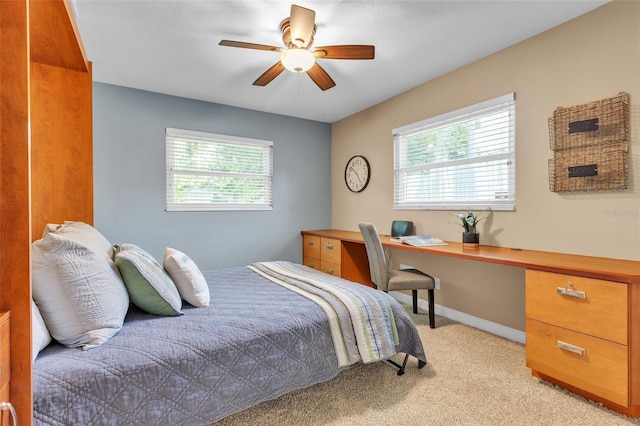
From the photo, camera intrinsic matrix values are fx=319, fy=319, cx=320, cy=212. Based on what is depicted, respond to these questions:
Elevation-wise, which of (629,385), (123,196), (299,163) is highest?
(299,163)

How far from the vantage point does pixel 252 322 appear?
61.8 inches

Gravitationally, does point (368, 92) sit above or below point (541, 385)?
above

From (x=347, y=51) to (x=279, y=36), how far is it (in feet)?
2.08

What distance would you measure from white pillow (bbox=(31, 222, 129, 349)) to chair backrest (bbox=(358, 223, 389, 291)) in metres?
2.01

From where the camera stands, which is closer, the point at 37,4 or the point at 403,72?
the point at 37,4

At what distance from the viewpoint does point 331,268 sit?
396cm

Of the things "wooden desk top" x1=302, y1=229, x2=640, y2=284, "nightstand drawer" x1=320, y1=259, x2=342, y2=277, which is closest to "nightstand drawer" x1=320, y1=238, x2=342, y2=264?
"nightstand drawer" x1=320, y1=259, x2=342, y2=277

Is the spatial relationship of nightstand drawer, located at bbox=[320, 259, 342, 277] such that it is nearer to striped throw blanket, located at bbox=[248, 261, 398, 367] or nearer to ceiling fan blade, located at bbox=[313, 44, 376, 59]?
striped throw blanket, located at bbox=[248, 261, 398, 367]

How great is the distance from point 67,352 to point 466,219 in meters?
2.80

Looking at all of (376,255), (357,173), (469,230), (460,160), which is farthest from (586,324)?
(357,173)

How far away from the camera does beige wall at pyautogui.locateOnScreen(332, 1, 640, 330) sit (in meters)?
2.04

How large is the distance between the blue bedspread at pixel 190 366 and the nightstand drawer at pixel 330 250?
1.95 m

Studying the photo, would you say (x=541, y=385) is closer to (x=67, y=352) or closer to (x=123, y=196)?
(x=67, y=352)

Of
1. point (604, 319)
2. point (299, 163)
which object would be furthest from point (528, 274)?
point (299, 163)
